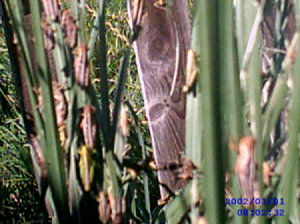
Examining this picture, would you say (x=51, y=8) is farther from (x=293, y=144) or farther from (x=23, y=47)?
(x=293, y=144)

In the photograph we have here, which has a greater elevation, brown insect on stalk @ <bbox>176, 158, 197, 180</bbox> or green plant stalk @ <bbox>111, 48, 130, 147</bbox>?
green plant stalk @ <bbox>111, 48, 130, 147</bbox>

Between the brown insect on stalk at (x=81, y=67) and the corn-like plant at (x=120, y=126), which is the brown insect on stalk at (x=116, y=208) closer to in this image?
the corn-like plant at (x=120, y=126)

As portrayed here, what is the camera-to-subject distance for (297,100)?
0.90 meters

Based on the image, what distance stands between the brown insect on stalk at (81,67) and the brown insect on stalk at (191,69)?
0.16m

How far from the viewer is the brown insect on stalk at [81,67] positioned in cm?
106

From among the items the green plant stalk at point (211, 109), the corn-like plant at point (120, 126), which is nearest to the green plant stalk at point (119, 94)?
the corn-like plant at point (120, 126)

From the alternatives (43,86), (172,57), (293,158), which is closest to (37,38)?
(43,86)

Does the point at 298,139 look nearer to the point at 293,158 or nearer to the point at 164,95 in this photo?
the point at 293,158

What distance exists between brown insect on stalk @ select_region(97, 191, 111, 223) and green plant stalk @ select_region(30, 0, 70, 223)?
59 mm

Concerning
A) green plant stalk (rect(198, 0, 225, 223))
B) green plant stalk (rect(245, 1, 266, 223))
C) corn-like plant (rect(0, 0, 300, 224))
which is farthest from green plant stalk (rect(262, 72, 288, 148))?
green plant stalk (rect(198, 0, 225, 223))

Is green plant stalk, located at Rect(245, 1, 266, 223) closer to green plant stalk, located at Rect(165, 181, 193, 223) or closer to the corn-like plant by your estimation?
the corn-like plant

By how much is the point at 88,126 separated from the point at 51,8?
200mm

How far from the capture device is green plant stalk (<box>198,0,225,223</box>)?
751mm

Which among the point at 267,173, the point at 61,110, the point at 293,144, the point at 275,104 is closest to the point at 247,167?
the point at 293,144
